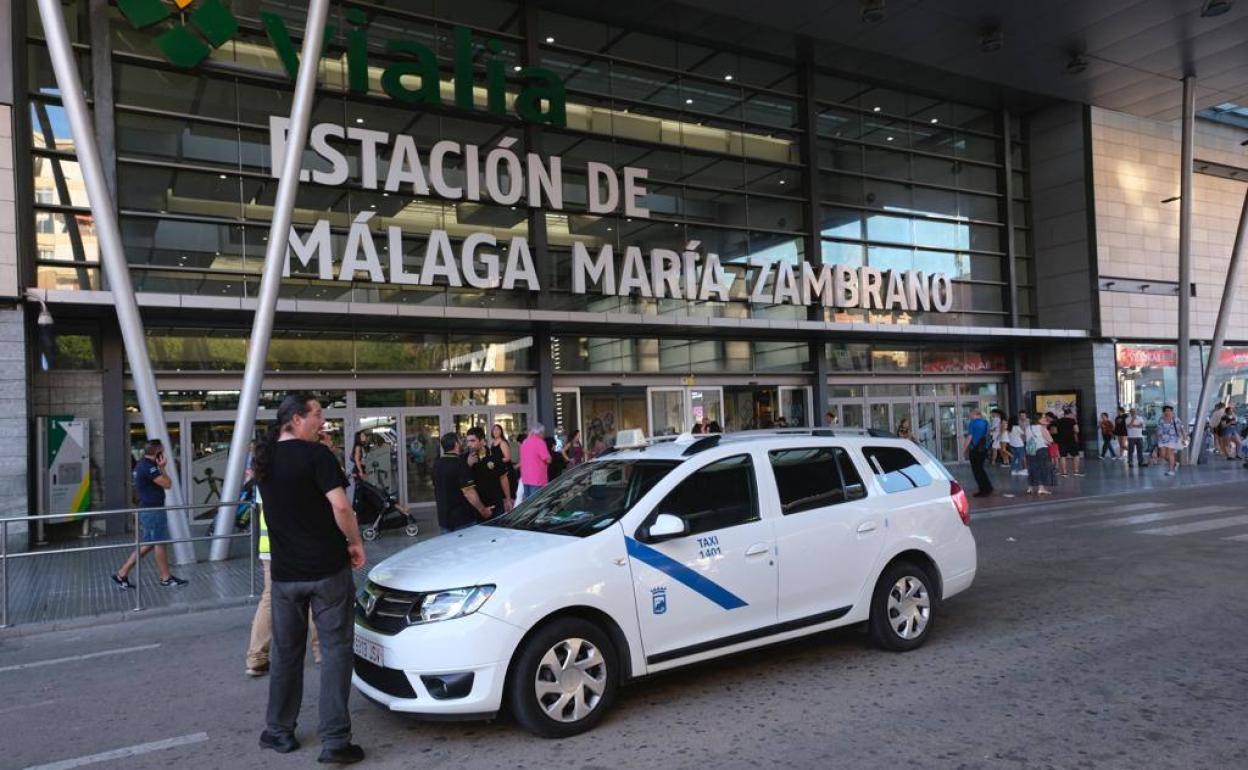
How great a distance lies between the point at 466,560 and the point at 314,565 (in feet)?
2.68

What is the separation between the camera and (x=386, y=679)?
445cm

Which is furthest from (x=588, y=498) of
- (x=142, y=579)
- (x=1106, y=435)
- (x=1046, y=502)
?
(x=1106, y=435)

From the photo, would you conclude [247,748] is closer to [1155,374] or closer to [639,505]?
[639,505]

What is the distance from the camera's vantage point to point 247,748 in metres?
4.54

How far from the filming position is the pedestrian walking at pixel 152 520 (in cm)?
970

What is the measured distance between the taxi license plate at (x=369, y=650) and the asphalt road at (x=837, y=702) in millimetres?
454

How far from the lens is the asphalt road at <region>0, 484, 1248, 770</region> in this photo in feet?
13.7

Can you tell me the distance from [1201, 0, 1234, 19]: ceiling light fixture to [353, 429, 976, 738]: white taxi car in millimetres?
17631

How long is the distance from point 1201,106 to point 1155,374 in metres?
8.60

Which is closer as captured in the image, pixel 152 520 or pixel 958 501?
pixel 958 501

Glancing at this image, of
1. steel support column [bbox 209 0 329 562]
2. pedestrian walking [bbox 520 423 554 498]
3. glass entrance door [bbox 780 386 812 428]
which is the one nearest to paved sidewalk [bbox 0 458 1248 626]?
steel support column [bbox 209 0 329 562]

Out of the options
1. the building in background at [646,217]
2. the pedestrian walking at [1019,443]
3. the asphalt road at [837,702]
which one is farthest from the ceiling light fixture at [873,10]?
the asphalt road at [837,702]

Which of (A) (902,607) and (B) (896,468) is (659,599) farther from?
(B) (896,468)

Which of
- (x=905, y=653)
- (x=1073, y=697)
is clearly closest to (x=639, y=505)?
(x=905, y=653)
